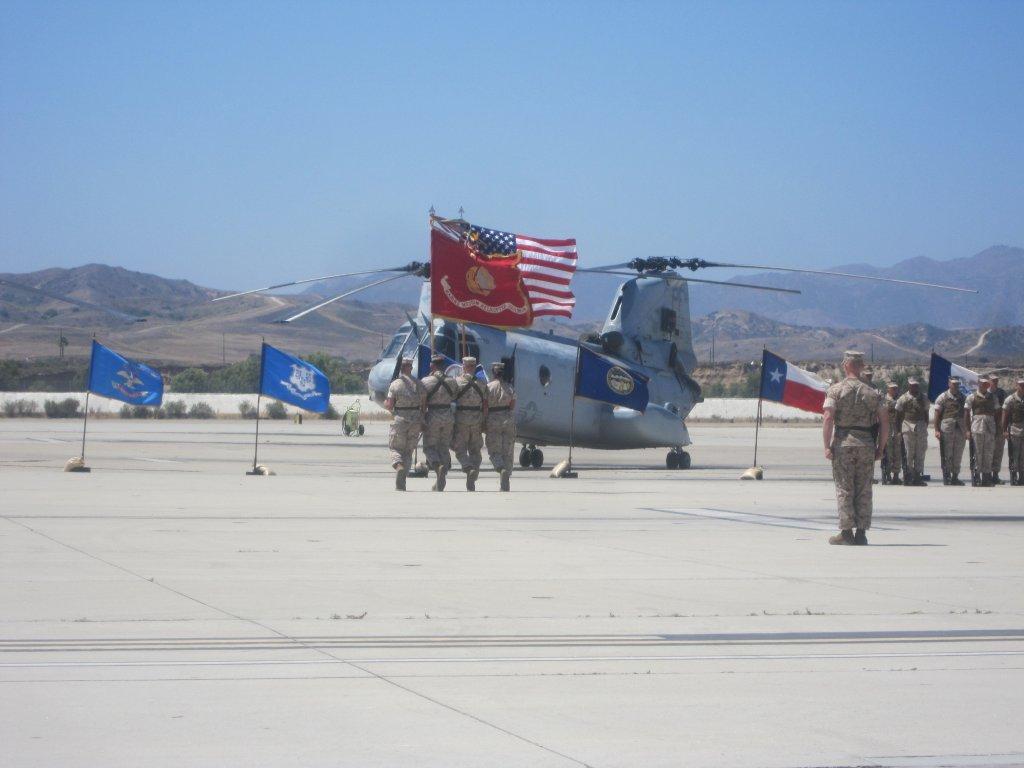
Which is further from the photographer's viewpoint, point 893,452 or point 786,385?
point 786,385

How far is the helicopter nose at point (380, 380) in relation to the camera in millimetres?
28094

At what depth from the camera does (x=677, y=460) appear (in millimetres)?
30953

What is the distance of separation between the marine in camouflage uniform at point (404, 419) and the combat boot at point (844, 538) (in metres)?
6.96

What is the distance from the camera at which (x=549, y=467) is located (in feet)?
105

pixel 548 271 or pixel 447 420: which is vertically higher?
pixel 548 271

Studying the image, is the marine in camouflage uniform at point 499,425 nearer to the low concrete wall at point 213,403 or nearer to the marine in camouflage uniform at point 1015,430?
the marine in camouflage uniform at point 1015,430

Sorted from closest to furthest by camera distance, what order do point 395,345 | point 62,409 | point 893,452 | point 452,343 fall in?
point 893,452 → point 452,343 → point 395,345 → point 62,409

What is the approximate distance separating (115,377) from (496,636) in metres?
19.6

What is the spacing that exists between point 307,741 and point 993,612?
18.2ft

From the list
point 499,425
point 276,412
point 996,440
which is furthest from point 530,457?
point 276,412

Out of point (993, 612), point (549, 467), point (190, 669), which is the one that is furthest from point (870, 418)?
point (549, 467)

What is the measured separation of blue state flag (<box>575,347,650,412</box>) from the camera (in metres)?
26.9

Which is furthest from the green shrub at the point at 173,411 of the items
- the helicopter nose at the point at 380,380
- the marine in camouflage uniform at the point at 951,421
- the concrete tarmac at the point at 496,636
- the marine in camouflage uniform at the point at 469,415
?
the concrete tarmac at the point at 496,636

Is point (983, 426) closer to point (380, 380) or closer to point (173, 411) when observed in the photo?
point (380, 380)
